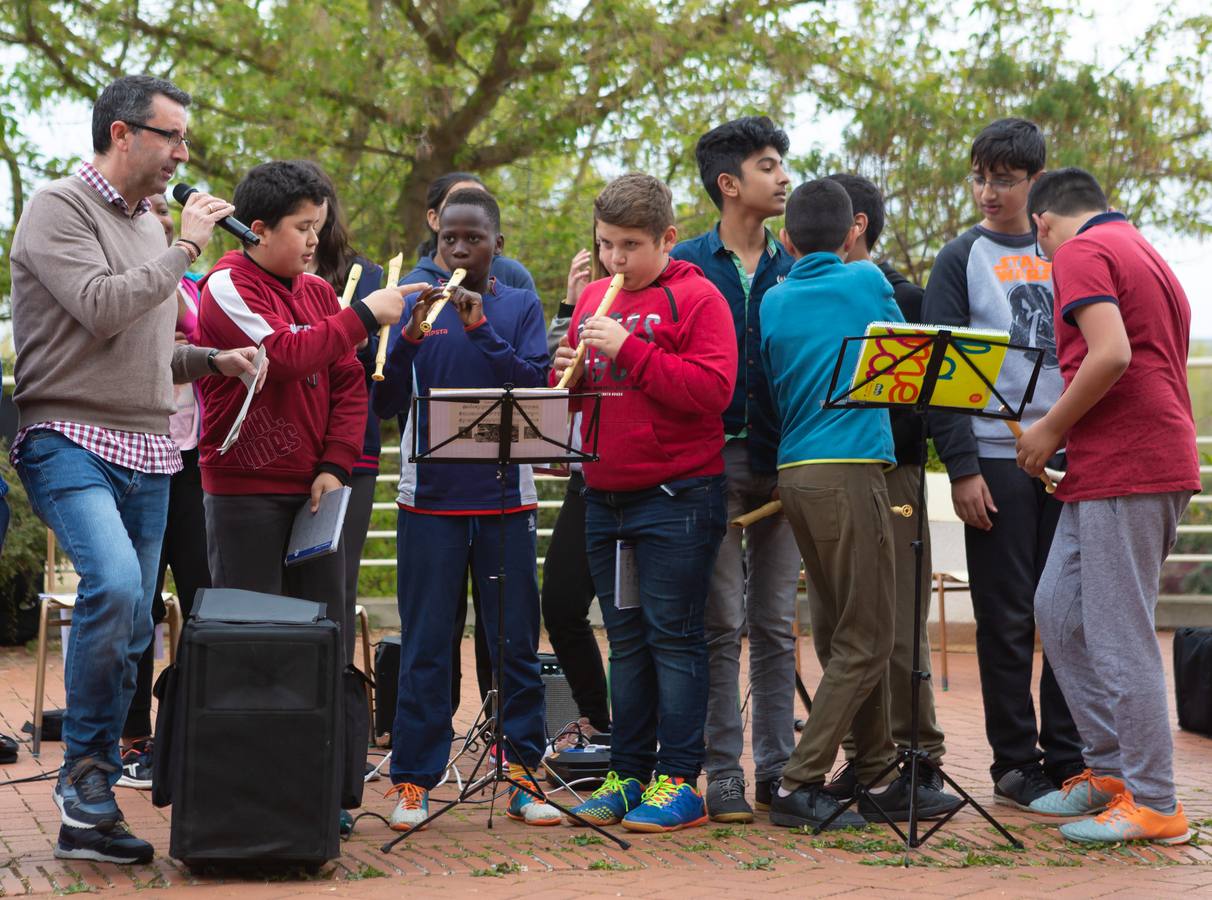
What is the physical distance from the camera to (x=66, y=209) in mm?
4320

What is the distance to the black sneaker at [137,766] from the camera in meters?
5.52

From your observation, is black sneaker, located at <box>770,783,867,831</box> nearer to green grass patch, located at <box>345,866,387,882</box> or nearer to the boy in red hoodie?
the boy in red hoodie

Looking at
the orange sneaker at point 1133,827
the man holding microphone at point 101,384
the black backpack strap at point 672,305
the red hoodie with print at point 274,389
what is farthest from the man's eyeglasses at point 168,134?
the orange sneaker at point 1133,827

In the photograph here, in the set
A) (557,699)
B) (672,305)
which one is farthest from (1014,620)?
(557,699)

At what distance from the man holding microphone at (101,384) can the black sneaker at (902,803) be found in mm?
2261

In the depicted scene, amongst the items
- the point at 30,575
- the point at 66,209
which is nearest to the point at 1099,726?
the point at 66,209

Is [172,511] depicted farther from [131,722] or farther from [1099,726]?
[1099,726]

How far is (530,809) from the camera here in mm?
4863

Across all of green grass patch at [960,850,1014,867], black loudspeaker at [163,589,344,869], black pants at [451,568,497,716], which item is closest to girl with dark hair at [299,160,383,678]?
black pants at [451,568,497,716]

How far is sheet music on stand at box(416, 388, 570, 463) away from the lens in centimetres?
437

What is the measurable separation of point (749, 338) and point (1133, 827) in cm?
198

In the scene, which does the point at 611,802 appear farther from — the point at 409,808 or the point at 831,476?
the point at 831,476

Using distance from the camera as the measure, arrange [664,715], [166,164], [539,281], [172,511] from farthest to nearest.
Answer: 1. [539,281]
2. [172,511]
3. [664,715]
4. [166,164]

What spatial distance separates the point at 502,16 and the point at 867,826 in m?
9.31
